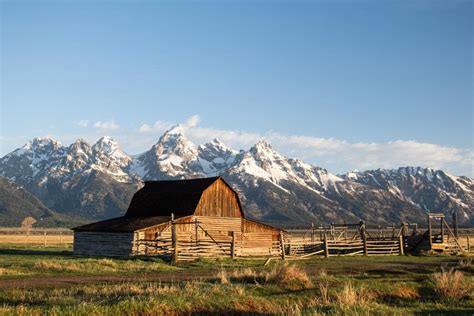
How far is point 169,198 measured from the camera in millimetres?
54094

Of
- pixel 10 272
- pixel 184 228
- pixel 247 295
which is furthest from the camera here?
pixel 184 228

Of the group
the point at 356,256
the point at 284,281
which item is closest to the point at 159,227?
the point at 356,256

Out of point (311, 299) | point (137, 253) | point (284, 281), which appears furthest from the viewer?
point (137, 253)

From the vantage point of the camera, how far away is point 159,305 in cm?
1653

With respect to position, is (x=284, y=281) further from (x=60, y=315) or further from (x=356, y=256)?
(x=356, y=256)

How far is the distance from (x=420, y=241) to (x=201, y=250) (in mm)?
19407

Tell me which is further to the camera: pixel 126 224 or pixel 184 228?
pixel 126 224

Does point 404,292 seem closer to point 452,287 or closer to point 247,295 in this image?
point 452,287

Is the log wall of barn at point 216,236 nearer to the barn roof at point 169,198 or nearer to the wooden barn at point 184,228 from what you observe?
the wooden barn at point 184,228

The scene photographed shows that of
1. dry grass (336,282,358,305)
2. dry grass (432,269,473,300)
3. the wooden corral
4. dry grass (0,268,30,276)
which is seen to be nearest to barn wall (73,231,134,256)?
dry grass (0,268,30,276)

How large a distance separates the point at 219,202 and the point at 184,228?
249 inches

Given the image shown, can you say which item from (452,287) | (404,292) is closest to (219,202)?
(404,292)

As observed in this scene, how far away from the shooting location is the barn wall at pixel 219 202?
51281 mm

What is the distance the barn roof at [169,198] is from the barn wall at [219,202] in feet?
1.61
